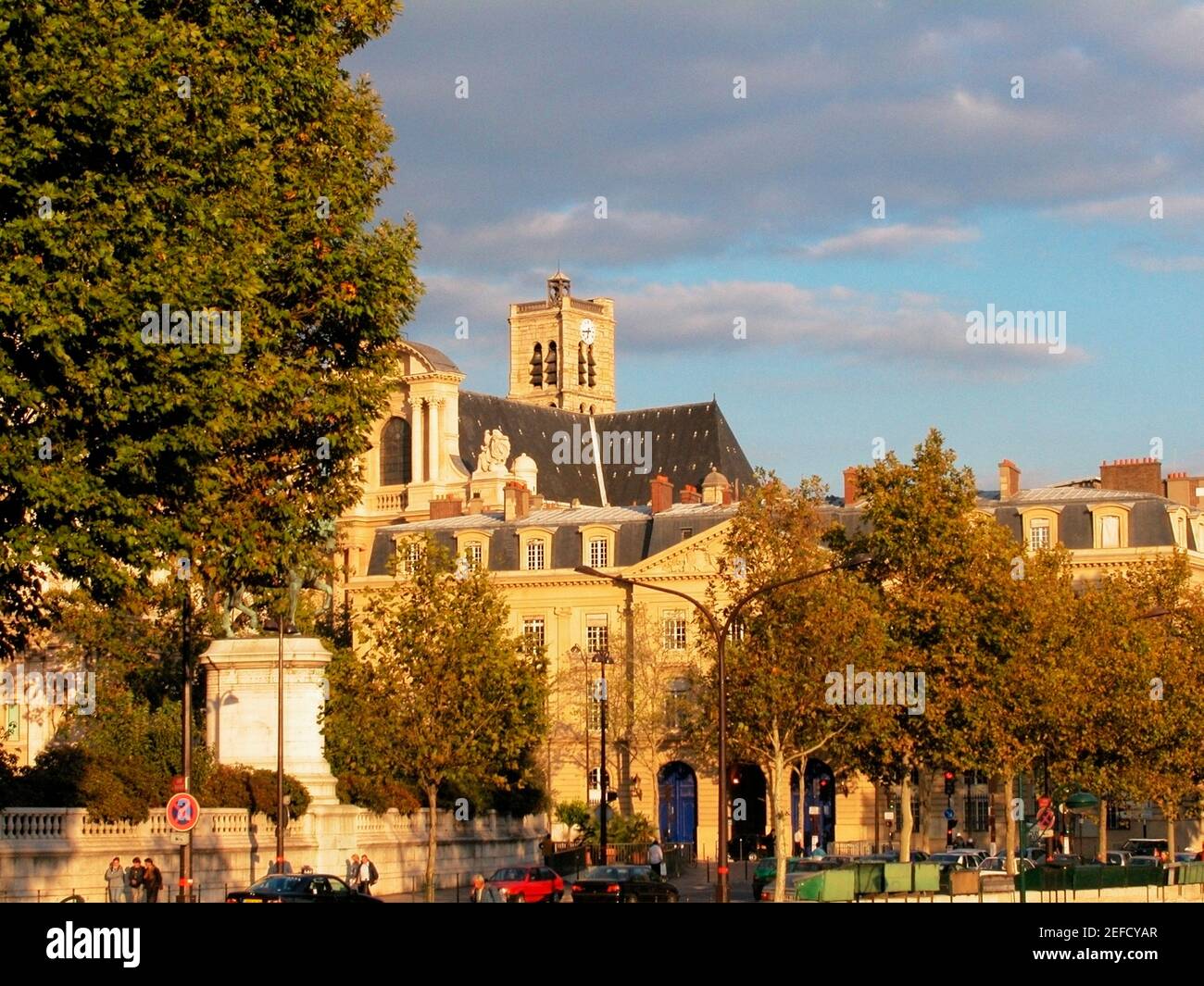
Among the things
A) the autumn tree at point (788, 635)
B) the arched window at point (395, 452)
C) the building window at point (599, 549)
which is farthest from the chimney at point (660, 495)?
the autumn tree at point (788, 635)

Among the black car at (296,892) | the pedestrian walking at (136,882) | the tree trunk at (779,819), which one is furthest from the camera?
the tree trunk at (779,819)

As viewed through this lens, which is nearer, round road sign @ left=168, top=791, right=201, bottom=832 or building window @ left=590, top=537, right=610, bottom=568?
round road sign @ left=168, top=791, right=201, bottom=832

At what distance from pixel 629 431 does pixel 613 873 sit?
107439 mm

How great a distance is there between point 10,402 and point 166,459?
208cm

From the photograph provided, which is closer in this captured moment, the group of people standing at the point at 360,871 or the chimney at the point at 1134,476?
the group of people standing at the point at 360,871

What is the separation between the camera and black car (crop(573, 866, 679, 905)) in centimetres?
4994

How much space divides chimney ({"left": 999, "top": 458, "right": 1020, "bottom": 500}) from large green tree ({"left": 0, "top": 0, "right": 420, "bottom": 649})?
237ft

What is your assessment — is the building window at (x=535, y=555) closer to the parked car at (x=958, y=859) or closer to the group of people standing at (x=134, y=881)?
the parked car at (x=958, y=859)

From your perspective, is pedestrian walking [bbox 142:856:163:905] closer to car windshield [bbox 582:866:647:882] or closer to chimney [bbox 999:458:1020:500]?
car windshield [bbox 582:866:647:882]

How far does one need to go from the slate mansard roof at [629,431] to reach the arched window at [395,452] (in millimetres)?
3890

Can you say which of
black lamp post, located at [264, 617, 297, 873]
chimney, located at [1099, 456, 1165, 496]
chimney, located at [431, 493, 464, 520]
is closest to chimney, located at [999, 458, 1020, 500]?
chimney, located at [1099, 456, 1165, 496]

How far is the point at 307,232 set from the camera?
37.0m

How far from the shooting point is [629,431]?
15850 cm

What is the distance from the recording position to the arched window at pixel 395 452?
14188 centimetres
